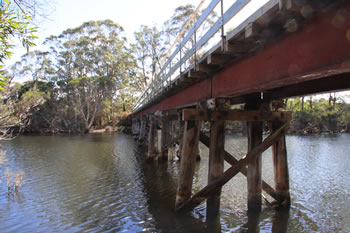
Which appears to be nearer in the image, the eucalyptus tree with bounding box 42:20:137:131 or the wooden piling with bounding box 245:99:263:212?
the wooden piling with bounding box 245:99:263:212

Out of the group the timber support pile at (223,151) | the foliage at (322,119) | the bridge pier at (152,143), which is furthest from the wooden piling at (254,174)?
the foliage at (322,119)

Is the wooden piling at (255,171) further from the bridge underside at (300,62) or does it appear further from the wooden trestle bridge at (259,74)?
the bridge underside at (300,62)

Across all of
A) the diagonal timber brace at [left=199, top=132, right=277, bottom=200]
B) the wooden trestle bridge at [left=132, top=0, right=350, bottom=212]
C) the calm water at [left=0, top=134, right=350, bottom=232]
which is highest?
the wooden trestle bridge at [left=132, top=0, right=350, bottom=212]

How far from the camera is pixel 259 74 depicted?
3543 millimetres

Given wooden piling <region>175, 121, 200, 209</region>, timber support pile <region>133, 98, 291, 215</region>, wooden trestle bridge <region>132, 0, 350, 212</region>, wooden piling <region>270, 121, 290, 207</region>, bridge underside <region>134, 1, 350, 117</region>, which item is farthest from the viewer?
wooden piling <region>270, 121, 290, 207</region>

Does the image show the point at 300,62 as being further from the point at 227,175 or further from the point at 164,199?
the point at 164,199

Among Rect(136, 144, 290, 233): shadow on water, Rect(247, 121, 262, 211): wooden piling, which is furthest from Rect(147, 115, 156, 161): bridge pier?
Rect(247, 121, 262, 211): wooden piling

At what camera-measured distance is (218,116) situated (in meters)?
4.97

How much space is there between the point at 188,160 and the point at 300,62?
10.1ft

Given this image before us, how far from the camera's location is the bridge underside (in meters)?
2.31

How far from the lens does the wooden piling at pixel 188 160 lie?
5180 mm

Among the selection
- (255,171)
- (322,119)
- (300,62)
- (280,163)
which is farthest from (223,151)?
(322,119)

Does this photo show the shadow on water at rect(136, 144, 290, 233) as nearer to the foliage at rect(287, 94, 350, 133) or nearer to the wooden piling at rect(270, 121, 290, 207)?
the wooden piling at rect(270, 121, 290, 207)

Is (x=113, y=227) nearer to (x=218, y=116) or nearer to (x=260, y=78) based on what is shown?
(x=218, y=116)
